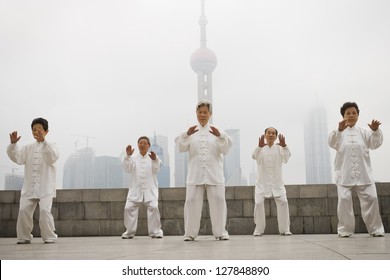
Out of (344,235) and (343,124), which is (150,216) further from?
(343,124)

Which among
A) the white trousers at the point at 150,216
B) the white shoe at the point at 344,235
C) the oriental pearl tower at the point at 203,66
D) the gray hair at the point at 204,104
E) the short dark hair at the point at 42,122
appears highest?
the oriental pearl tower at the point at 203,66

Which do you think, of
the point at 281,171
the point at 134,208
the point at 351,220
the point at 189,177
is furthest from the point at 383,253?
the point at 134,208

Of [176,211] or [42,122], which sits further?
[176,211]

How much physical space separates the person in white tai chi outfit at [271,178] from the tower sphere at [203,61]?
11044 centimetres

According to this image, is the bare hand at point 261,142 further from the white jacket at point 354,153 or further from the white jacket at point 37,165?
the white jacket at point 37,165

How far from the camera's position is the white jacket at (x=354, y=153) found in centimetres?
694

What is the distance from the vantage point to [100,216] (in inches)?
397

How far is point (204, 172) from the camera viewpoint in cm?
680

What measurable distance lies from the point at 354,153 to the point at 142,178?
12.1 feet

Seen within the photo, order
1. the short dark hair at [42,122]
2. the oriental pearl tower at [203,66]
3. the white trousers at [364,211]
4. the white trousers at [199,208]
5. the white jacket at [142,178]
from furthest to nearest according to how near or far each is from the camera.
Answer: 1. the oriental pearl tower at [203,66]
2. the white jacket at [142,178]
3. the short dark hair at [42,122]
4. the white trousers at [364,211]
5. the white trousers at [199,208]

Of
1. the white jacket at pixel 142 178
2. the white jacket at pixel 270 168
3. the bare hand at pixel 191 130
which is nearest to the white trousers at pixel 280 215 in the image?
the white jacket at pixel 270 168

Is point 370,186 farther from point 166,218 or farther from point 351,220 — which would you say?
point 166,218

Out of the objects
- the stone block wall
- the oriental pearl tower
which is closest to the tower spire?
the oriental pearl tower

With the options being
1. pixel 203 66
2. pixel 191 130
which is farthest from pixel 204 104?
pixel 203 66
